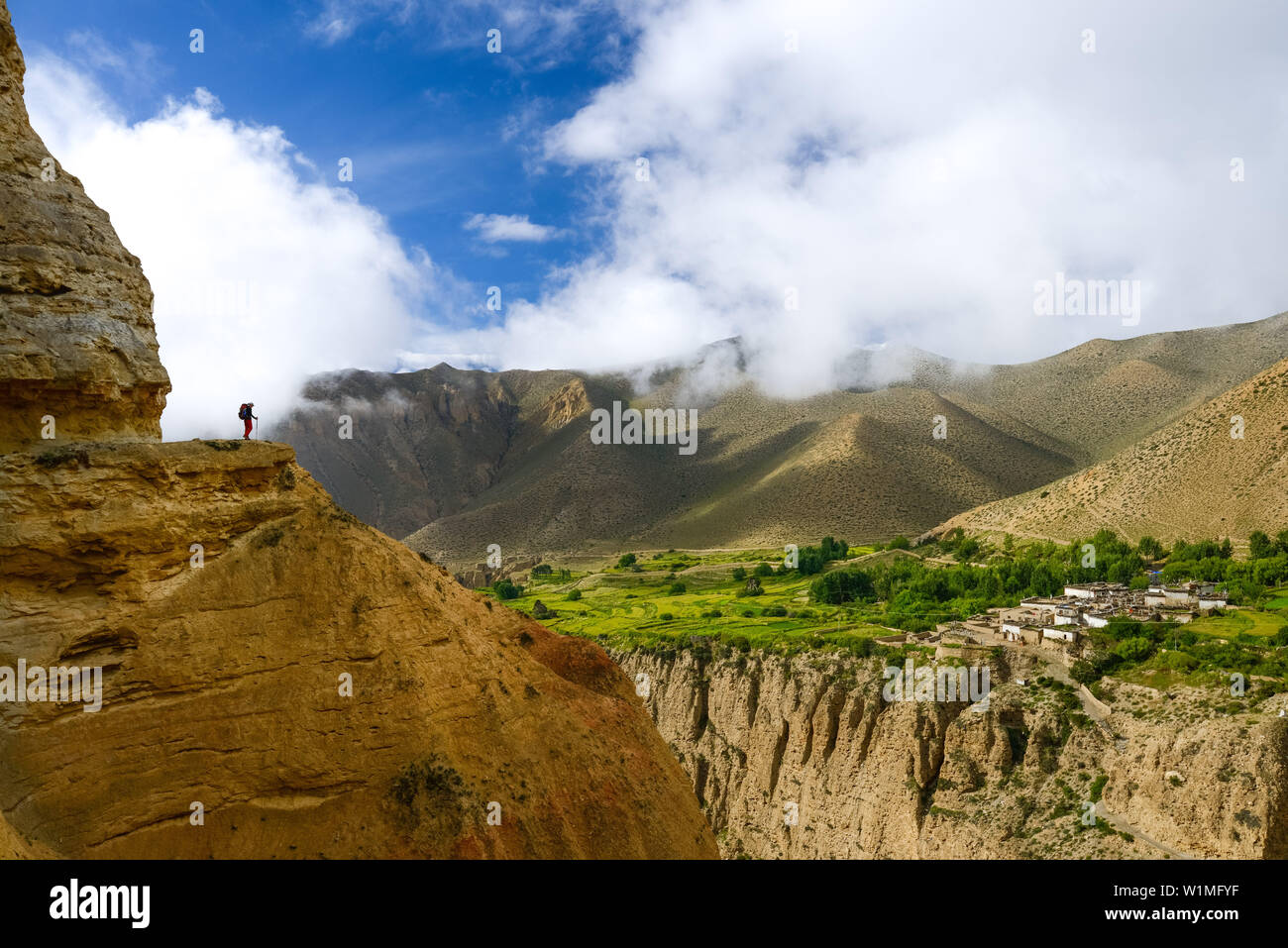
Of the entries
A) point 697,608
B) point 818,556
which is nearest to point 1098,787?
point 697,608

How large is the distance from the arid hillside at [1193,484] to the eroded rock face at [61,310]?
2598 inches

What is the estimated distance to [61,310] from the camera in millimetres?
12602

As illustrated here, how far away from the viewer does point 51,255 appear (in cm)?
1265

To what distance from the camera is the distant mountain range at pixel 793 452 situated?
10050 cm

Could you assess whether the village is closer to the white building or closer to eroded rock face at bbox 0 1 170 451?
the white building

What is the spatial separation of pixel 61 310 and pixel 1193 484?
73.9 m

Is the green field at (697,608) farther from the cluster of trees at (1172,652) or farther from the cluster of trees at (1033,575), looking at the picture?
the cluster of trees at (1172,652)

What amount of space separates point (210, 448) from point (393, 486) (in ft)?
563

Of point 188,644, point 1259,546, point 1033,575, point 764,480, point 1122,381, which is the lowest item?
point 1033,575

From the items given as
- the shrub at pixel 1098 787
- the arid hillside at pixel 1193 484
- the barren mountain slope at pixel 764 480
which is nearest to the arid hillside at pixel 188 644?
the shrub at pixel 1098 787

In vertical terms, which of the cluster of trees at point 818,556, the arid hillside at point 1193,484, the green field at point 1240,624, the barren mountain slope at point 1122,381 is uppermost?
the barren mountain slope at point 1122,381

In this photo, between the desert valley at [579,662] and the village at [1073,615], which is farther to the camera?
the village at [1073,615]

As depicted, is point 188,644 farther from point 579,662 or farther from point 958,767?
point 958,767
